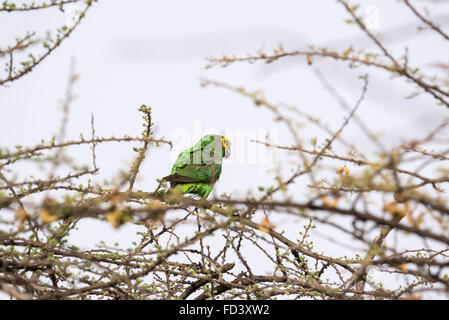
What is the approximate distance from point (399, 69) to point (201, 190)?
2.74 meters

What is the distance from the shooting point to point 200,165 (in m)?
4.03

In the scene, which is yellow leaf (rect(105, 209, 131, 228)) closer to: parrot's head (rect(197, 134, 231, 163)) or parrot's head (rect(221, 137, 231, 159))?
parrot's head (rect(197, 134, 231, 163))

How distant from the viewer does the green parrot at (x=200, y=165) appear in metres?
3.82

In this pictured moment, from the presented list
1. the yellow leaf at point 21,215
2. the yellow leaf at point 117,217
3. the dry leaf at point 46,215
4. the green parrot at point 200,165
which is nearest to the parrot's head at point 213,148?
the green parrot at point 200,165

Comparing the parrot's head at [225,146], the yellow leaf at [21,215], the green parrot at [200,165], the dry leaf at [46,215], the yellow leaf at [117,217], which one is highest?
the parrot's head at [225,146]

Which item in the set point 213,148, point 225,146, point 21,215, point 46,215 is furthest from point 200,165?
point 46,215

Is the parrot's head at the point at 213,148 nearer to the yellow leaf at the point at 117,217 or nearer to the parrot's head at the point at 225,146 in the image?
the parrot's head at the point at 225,146

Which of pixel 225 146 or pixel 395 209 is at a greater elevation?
pixel 225 146

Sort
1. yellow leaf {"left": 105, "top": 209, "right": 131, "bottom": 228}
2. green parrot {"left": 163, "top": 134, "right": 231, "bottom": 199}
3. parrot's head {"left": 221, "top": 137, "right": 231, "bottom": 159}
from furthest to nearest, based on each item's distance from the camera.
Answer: parrot's head {"left": 221, "top": 137, "right": 231, "bottom": 159}
green parrot {"left": 163, "top": 134, "right": 231, "bottom": 199}
yellow leaf {"left": 105, "top": 209, "right": 131, "bottom": 228}

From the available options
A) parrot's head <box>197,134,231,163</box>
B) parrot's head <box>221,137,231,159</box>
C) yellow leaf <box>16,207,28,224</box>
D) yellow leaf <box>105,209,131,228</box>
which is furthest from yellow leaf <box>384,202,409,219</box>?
parrot's head <box>221,137,231,159</box>

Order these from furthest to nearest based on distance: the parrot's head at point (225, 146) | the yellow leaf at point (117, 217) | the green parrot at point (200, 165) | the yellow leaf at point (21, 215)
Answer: the parrot's head at point (225, 146) → the green parrot at point (200, 165) → the yellow leaf at point (21, 215) → the yellow leaf at point (117, 217)

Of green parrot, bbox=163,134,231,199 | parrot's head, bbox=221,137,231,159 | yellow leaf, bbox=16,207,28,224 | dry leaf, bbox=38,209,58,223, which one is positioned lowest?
dry leaf, bbox=38,209,58,223

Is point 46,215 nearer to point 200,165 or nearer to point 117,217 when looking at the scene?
point 117,217

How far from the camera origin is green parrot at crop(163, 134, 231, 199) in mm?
3822
